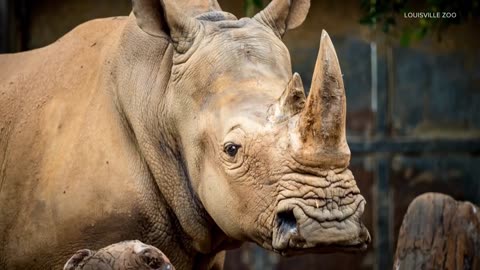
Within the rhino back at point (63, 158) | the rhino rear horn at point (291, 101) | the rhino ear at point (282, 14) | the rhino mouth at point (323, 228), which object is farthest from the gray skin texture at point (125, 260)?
the rhino ear at point (282, 14)

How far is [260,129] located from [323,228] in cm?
58

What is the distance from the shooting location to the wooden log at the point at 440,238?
6.08 meters

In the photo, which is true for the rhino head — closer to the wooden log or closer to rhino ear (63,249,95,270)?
the wooden log

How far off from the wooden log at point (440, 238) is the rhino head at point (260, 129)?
60 centimetres

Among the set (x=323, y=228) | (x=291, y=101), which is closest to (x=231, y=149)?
(x=291, y=101)

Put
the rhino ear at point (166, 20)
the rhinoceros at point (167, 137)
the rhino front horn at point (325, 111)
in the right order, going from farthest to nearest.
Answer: the rhino ear at point (166, 20) → the rhinoceros at point (167, 137) → the rhino front horn at point (325, 111)

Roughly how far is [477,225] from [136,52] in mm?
1904

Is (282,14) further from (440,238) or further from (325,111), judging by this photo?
(440,238)

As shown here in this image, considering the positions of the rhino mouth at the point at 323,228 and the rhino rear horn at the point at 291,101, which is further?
the rhino rear horn at the point at 291,101

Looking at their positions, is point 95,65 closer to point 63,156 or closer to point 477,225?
point 63,156

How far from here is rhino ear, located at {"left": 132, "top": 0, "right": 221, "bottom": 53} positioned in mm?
6418

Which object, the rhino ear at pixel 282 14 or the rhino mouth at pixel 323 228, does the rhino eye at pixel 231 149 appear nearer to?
the rhino mouth at pixel 323 228

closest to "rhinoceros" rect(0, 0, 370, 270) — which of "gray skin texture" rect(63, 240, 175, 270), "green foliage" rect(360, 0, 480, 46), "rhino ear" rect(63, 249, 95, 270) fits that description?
"gray skin texture" rect(63, 240, 175, 270)

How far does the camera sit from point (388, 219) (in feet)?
34.1
